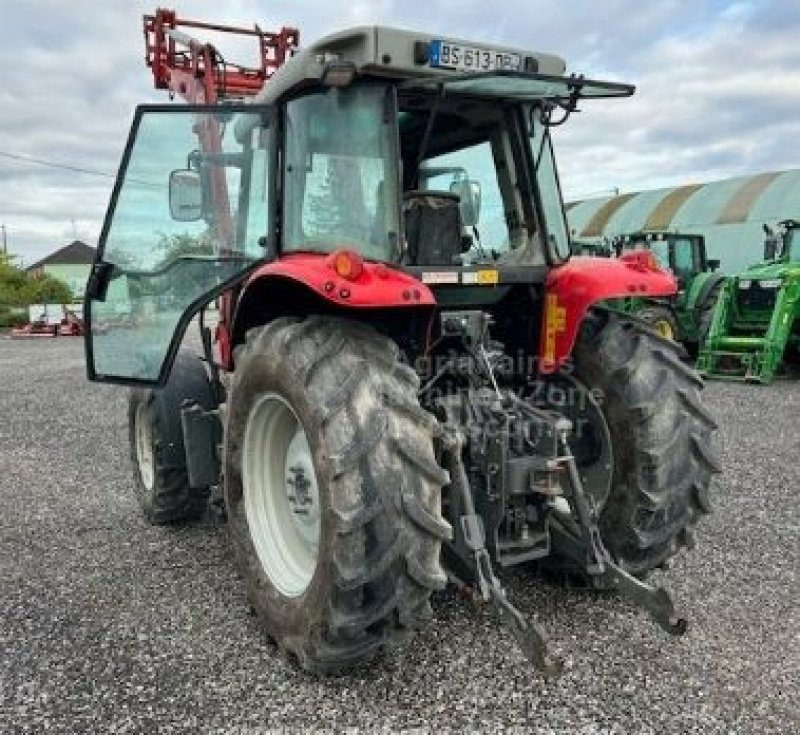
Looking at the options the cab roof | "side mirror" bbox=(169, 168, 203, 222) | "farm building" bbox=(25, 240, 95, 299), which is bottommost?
"farm building" bbox=(25, 240, 95, 299)

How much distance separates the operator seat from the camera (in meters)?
3.42

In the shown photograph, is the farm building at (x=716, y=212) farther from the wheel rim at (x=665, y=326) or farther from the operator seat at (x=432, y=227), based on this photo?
the operator seat at (x=432, y=227)

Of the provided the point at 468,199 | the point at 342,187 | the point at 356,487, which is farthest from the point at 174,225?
the point at 356,487

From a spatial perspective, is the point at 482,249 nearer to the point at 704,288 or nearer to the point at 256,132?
the point at 256,132

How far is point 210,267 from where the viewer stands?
3.80 metres

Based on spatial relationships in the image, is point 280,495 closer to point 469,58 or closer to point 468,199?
point 468,199

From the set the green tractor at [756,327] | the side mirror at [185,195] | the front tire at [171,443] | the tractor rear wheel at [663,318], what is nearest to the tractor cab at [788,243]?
the green tractor at [756,327]

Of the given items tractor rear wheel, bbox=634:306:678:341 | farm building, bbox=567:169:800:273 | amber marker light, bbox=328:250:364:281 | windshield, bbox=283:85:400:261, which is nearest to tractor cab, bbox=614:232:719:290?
tractor rear wheel, bbox=634:306:678:341

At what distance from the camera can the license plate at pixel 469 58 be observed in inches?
119

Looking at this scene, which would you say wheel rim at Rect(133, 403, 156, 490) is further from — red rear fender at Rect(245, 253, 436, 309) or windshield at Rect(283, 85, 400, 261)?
red rear fender at Rect(245, 253, 436, 309)

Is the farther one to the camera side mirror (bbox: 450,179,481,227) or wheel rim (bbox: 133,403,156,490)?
wheel rim (bbox: 133,403,156,490)

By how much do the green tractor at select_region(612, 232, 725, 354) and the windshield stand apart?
9528 millimetres

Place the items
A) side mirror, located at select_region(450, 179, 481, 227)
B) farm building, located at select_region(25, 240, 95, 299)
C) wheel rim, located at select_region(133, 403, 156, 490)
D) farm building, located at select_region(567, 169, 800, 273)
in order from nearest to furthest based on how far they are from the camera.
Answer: side mirror, located at select_region(450, 179, 481, 227) → wheel rim, located at select_region(133, 403, 156, 490) → farm building, located at select_region(567, 169, 800, 273) → farm building, located at select_region(25, 240, 95, 299)

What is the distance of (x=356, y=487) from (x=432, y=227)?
54.5 inches
